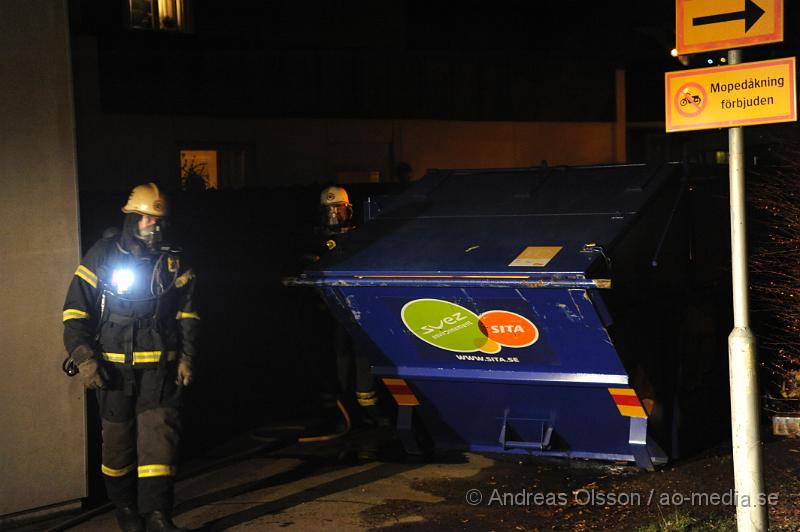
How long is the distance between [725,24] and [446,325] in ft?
7.81

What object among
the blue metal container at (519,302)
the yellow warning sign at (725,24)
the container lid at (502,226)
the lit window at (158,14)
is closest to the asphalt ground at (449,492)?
the blue metal container at (519,302)

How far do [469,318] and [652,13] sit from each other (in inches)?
717

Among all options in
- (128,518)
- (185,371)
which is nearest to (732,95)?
(185,371)

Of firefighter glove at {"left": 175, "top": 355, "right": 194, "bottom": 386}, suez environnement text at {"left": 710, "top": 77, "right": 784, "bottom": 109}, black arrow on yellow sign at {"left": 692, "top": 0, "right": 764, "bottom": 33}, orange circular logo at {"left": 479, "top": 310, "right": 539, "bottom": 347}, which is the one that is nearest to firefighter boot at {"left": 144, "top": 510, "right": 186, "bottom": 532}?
firefighter glove at {"left": 175, "top": 355, "right": 194, "bottom": 386}

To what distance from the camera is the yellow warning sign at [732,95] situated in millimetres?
4918

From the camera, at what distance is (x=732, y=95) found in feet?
16.5

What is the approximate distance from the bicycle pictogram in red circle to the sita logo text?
1637 millimetres

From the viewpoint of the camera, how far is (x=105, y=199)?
8.82 m

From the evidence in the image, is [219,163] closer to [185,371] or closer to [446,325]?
[446,325]

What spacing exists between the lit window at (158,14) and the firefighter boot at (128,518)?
10.0m

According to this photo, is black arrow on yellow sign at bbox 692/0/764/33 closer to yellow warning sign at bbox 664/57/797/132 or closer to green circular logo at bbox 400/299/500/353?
yellow warning sign at bbox 664/57/797/132

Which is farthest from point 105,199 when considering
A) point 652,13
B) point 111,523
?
point 652,13

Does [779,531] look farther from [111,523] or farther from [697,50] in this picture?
[111,523]

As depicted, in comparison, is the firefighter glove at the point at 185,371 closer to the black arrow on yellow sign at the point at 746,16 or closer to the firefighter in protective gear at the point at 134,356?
the firefighter in protective gear at the point at 134,356
